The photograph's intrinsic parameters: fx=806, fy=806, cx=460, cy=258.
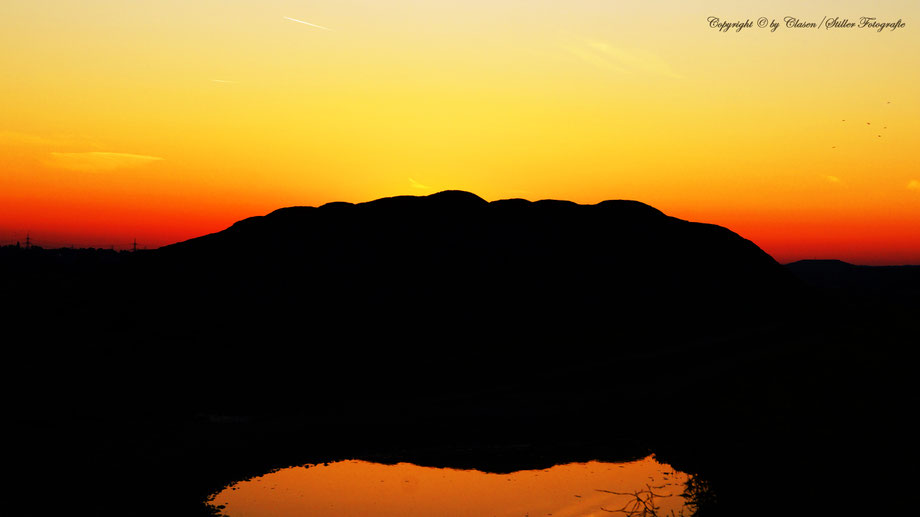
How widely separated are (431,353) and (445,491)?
17.2 meters

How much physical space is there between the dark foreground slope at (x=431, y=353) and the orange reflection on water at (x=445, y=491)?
3.06 ft

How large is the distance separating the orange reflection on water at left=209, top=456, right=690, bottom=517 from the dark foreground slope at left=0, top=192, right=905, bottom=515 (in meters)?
0.93

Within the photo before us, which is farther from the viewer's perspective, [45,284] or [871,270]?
[871,270]

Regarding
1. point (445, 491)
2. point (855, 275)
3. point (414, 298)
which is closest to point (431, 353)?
point (414, 298)

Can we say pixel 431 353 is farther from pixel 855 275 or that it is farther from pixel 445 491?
pixel 855 275

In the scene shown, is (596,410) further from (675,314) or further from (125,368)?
(125,368)

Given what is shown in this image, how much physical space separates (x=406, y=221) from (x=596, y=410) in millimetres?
20773

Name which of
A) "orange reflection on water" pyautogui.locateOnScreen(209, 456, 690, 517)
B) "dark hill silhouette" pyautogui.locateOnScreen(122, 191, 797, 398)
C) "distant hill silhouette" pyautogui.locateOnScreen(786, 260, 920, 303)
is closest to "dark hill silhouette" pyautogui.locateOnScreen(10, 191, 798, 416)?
"dark hill silhouette" pyautogui.locateOnScreen(122, 191, 797, 398)

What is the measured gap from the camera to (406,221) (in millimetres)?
42406

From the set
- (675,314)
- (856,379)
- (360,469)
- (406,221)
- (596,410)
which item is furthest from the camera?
(406,221)

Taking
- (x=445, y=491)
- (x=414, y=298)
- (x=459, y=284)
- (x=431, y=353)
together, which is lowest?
(x=445, y=491)

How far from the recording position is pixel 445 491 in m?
16.7

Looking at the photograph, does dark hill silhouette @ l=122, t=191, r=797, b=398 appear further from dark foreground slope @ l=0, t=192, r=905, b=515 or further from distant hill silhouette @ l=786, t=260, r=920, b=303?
distant hill silhouette @ l=786, t=260, r=920, b=303

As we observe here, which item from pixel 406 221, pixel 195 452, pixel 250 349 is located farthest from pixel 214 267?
pixel 195 452
